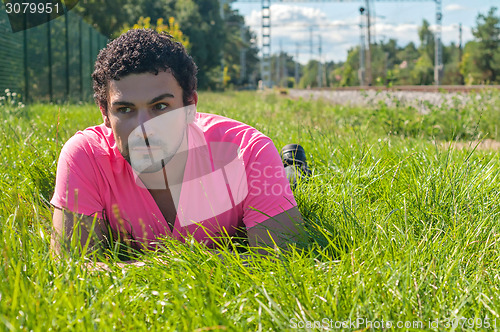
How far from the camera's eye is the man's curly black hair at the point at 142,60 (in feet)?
7.67

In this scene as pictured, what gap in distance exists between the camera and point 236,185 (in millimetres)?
2502

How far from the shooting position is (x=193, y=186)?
251 centimetres

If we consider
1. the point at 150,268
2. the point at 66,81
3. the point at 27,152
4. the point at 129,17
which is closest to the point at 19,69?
the point at 66,81

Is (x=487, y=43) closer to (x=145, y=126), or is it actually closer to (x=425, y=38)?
(x=425, y=38)

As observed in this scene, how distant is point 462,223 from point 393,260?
0.44 meters

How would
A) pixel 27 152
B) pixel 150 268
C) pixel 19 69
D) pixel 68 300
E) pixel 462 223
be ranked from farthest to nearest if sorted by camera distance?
pixel 19 69 → pixel 27 152 → pixel 462 223 → pixel 150 268 → pixel 68 300

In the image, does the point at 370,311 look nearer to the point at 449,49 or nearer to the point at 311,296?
the point at 311,296

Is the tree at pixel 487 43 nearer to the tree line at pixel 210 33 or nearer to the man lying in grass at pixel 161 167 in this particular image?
the tree line at pixel 210 33

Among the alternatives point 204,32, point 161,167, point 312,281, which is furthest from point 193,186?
point 204,32

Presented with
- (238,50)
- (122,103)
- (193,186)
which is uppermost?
(238,50)

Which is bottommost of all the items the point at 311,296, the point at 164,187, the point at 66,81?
the point at 311,296

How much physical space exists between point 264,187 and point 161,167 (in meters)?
0.50

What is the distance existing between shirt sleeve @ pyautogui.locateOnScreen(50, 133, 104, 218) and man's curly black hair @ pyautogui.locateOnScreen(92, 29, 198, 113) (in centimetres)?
26

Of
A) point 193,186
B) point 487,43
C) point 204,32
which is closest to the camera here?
point 193,186
